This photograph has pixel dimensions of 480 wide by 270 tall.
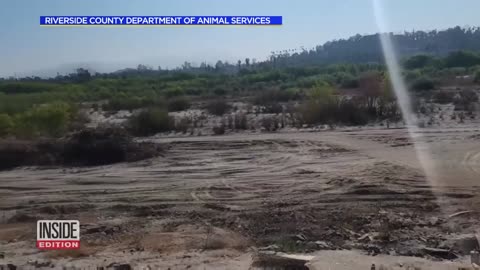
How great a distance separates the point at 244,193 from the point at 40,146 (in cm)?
1016

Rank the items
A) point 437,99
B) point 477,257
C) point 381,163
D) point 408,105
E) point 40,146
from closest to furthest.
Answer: point 477,257
point 381,163
point 40,146
point 408,105
point 437,99

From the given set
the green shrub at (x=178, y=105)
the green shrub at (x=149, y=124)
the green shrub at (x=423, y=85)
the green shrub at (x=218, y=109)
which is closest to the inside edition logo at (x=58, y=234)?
the green shrub at (x=149, y=124)

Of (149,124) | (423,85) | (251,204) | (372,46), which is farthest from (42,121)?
(372,46)

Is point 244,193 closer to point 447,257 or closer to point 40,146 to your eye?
point 447,257

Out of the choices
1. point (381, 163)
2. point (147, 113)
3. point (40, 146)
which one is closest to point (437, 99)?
point (147, 113)

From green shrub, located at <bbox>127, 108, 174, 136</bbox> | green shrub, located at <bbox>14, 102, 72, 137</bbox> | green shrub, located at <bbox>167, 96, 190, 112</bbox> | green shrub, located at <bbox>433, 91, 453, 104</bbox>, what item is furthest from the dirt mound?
green shrub, located at <bbox>433, 91, 453, 104</bbox>

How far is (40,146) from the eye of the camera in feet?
66.2

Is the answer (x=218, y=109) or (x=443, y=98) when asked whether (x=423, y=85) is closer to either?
(x=443, y=98)

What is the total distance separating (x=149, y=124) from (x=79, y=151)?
28.8ft

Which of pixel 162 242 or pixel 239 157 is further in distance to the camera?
pixel 239 157

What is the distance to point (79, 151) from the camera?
19.5 m

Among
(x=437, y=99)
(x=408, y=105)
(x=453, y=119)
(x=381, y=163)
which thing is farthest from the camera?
(x=437, y=99)

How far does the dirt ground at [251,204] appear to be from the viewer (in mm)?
8984

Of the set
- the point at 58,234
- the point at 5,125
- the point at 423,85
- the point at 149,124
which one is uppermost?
the point at 423,85
